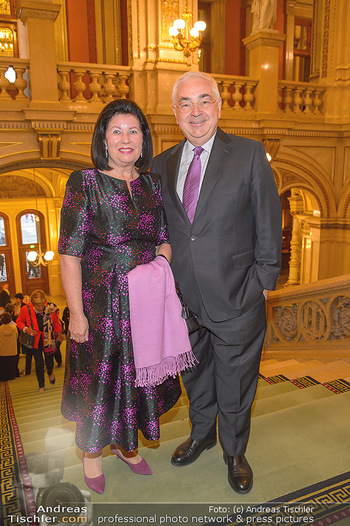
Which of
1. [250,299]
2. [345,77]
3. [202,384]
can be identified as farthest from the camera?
[345,77]

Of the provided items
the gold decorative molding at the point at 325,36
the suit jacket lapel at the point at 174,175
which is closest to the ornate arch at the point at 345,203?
the gold decorative molding at the point at 325,36

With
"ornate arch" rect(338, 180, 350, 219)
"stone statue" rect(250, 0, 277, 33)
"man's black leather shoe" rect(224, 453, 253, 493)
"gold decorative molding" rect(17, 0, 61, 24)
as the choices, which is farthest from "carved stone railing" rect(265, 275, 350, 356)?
"stone statue" rect(250, 0, 277, 33)

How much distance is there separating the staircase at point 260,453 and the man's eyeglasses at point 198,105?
1864 mm

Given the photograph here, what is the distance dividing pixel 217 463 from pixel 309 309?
3388 millimetres

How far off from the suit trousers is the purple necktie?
54cm

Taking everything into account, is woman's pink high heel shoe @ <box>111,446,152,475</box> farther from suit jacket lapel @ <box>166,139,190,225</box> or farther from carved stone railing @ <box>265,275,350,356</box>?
carved stone railing @ <box>265,275,350,356</box>

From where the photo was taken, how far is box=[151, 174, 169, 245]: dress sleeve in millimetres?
2240

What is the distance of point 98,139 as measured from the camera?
2.04 metres

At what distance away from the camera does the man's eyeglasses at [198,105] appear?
211 cm

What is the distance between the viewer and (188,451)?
7.79 ft

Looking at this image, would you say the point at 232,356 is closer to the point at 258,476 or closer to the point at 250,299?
the point at 250,299

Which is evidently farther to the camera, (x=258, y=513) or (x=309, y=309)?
(x=309, y=309)

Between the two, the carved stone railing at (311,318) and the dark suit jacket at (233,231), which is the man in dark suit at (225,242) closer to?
the dark suit jacket at (233,231)

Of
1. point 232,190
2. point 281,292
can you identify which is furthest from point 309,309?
point 232,190
